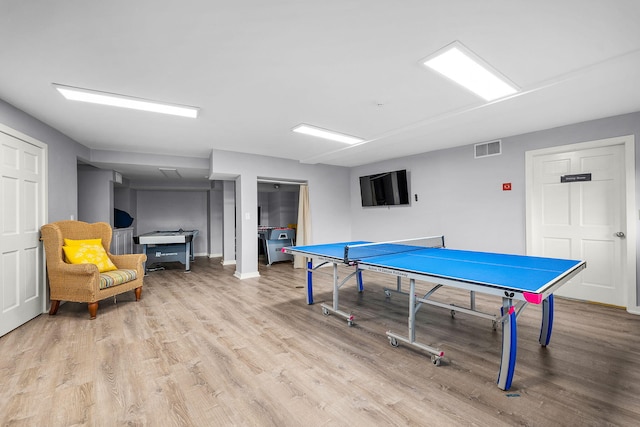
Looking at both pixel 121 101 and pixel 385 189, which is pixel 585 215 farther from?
pixel 121 101

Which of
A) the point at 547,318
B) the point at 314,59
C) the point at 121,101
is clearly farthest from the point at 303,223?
the point at 547,318

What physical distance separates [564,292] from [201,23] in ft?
18.0

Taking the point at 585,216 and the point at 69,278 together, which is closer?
the point at 69,278

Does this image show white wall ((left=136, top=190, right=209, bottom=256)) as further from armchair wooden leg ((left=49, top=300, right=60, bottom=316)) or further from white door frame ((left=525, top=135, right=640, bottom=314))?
white door frame ((left=525, top=135, right=640, bottom=314))

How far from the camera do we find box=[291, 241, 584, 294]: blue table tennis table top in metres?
1.90

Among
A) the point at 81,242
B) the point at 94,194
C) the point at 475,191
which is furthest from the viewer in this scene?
the point at 94,194

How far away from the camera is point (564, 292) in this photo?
4.08 m

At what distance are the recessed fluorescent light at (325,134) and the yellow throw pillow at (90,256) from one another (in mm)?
3290

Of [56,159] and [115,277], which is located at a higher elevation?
[56,159]

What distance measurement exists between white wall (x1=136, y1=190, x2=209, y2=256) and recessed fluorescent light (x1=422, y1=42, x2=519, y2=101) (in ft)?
28.8

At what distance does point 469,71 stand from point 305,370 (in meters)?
2.94

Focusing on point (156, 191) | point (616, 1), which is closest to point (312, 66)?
point (616, 1)

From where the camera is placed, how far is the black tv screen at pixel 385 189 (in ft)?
19.7

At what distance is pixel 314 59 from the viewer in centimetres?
227
